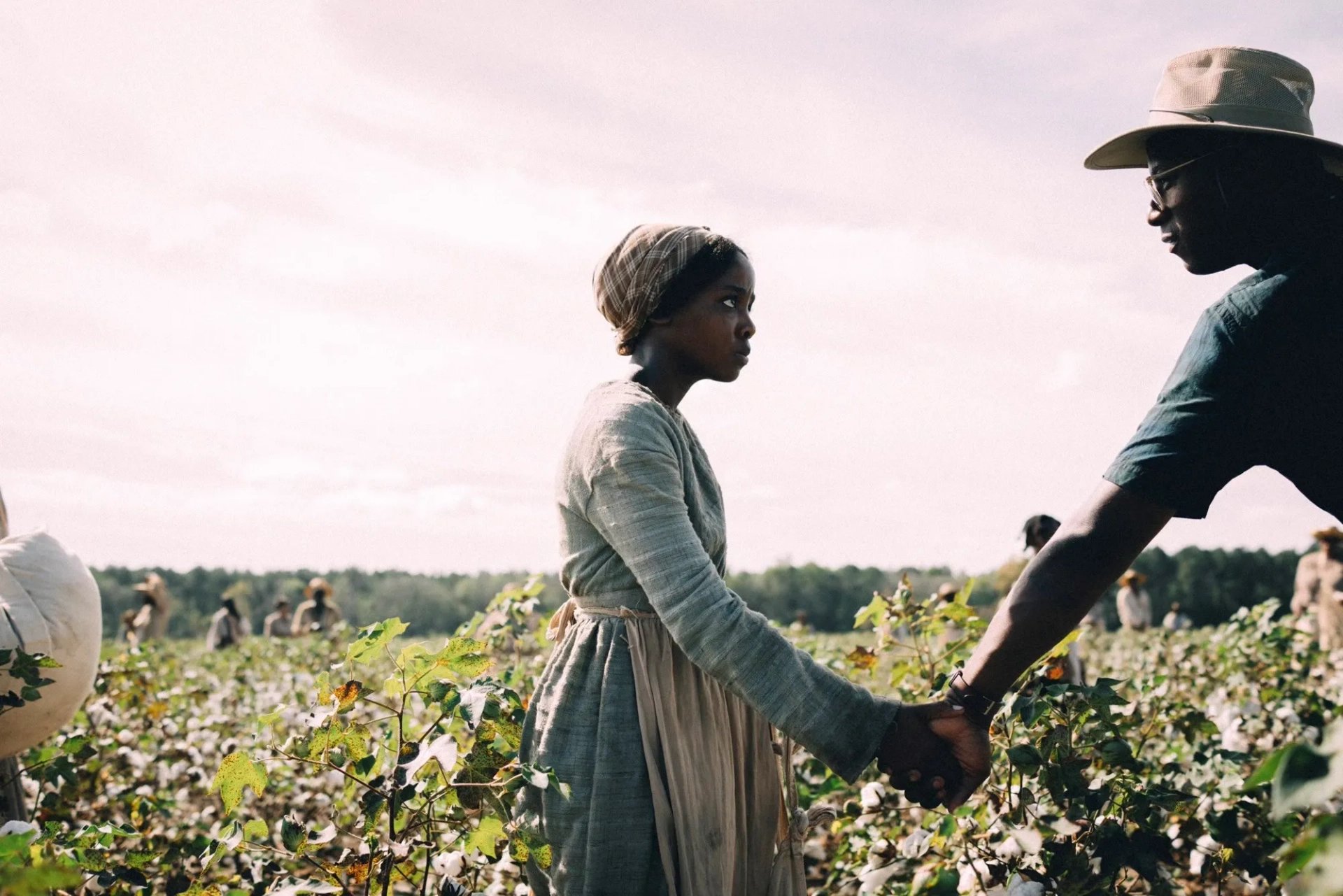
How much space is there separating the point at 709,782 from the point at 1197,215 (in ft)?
4.28

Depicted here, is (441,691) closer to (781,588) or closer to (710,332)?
(710,332)

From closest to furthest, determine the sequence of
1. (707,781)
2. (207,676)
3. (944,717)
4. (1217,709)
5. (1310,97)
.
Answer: (707,781) < (1310,97) < (944,717) < (1217,709) < (207,676)

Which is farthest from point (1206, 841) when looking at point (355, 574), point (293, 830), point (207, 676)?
point (355, 574)

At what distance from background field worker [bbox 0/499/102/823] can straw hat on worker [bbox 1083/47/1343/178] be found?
238cm

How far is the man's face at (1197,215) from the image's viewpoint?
6.45ft

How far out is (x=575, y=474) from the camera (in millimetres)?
1964

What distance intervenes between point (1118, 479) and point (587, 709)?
39.7 inches

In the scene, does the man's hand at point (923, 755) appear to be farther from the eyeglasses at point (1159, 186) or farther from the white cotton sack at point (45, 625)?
the white cotton sack at point (45, 625)

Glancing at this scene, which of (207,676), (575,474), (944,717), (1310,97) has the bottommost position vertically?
(207,676)

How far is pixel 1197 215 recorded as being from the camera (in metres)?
1.99

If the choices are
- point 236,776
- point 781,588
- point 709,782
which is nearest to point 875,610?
point 709,782

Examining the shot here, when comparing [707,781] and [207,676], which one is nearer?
[707,781]

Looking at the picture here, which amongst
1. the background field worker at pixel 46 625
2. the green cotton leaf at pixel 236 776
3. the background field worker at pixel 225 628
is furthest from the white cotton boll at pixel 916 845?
the background field worker at pixel 225 628

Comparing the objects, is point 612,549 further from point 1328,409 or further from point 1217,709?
point 1217,709
